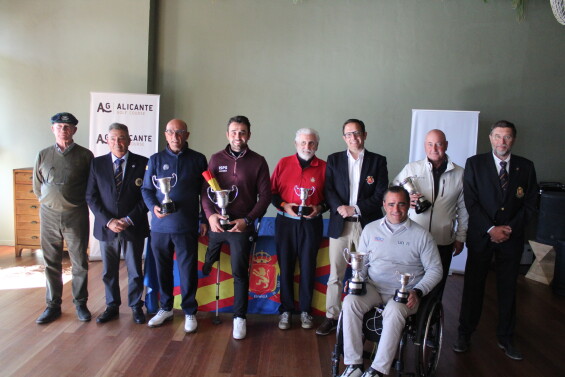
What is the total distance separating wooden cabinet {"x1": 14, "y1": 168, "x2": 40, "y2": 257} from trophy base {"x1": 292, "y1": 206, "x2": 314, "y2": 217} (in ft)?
11.2

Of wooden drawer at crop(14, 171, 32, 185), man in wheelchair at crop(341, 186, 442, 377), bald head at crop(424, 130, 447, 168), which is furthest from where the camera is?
wooden drawer at crop(14, 171, 32, 185)

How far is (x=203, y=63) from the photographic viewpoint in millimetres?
5453

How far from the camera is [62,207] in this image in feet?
10.2

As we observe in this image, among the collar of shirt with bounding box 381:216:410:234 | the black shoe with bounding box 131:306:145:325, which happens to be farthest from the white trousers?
the black shoe with bounding box 131:306:145:325

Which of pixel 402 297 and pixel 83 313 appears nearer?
pixel 402 297

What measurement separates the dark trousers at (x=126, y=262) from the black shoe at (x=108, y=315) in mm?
A: 36

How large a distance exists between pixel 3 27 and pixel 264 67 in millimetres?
3329

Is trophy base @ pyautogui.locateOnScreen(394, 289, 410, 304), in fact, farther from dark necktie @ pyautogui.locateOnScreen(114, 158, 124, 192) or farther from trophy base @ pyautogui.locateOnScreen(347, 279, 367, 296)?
dark necktie @ pyautogui.locateOnScreen(114, 158, 124, 192)

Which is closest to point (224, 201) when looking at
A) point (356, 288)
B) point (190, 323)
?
point (190, 323)

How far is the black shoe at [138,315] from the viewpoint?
10.5 feet

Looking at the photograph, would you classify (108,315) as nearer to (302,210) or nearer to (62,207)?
(62,207)

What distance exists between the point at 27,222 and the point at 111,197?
98.6 inches

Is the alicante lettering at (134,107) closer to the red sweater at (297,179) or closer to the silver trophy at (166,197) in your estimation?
the silver trophy at (166,197)

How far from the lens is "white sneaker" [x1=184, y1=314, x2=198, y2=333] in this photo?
10.1ft
